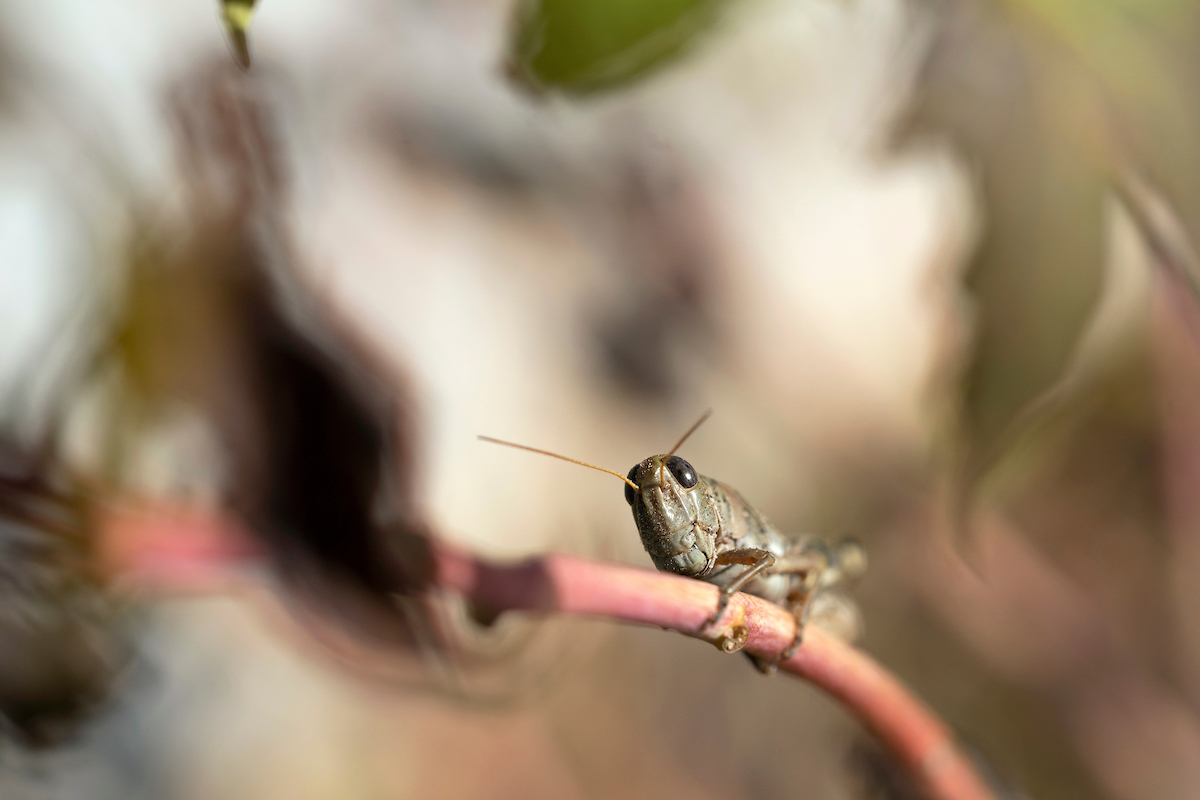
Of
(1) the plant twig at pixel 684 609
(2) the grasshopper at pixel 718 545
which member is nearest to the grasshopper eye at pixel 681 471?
(2) the grasshopper at pixel 718 545

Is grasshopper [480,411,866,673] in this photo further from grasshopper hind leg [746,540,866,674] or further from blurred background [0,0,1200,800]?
blurred background [0,0,1200,800]

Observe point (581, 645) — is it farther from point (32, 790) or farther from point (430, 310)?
point (32, 790)

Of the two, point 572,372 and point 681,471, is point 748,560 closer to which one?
point 681,471

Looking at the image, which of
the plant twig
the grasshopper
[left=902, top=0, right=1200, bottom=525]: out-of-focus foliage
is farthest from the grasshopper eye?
[left=902, top=0, right=1200, bottom=525]: out-of-focus foliage

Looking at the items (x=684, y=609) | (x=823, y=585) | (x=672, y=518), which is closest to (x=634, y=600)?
(x=684, y=609)

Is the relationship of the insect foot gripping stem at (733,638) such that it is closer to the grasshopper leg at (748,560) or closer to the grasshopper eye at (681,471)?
the grasshopper leg at (748,560)

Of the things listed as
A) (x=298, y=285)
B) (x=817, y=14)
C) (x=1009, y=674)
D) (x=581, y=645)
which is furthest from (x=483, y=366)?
(x=1009, y=674)
